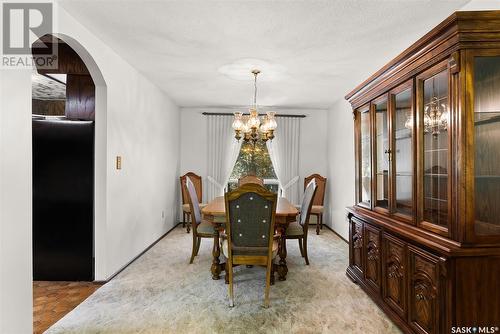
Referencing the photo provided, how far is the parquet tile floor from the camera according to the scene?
2233 millimetres

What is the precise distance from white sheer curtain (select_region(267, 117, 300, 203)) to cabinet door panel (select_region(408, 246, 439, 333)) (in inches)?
156

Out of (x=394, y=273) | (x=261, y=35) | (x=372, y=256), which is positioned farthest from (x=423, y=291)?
(x=261, y=35)

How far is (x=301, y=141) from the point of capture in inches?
235

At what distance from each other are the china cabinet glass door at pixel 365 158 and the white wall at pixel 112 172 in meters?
2.79

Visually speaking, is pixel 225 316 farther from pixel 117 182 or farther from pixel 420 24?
pixel 420 24

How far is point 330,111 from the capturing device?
581 cm

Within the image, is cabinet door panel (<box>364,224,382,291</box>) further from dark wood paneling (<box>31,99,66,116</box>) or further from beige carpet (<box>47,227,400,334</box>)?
dark wood paneling (<box>31,99,66,116</box>)

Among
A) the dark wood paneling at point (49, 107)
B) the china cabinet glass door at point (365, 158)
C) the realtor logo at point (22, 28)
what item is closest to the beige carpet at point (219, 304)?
the china cabinet glass door at point (365, 158)

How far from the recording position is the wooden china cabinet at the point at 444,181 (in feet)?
5.14

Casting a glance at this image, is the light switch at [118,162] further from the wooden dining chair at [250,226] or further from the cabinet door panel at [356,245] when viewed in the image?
the cabinet door panel at [356,245]

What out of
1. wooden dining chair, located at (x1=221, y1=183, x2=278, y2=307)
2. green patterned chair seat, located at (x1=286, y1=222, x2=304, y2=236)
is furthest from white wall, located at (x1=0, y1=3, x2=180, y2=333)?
green patterned chair seat, located at (x1=286, y1=222, x2=304, y2=236)

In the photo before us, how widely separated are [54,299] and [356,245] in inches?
122

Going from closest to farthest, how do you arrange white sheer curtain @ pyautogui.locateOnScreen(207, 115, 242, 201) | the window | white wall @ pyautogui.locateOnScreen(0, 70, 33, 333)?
white wall @ pyautogui.locateOnScreen(0, 70, 33, 333), white sheer curtain @ pyautogui.locateOnScreen(207, 115, 242, 201), the window

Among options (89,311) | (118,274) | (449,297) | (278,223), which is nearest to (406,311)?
(449,297)
